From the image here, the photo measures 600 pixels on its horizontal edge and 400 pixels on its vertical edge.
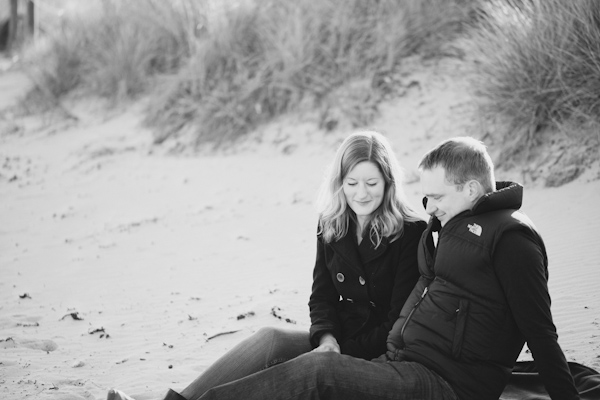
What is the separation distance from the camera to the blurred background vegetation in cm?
645

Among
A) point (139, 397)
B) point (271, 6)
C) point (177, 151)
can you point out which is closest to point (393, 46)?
point (271, 6)

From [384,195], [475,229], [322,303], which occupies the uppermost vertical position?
[384,195]

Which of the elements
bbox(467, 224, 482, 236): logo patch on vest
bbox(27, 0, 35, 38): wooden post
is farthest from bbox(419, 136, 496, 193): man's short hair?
bbox(27, 0, 35, 38): wooden post

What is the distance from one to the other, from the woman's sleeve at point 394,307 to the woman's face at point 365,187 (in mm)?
241

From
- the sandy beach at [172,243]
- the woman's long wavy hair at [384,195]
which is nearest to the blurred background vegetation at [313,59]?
the sandy beach at [172,243]

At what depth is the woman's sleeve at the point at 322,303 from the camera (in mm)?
2947

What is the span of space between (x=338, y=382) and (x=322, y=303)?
0.73 metres

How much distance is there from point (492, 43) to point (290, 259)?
359 centimetres

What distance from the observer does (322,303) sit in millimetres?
3090

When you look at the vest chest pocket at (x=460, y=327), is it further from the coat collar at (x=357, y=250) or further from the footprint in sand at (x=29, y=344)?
the footprint in sand at (x=29, y=344)

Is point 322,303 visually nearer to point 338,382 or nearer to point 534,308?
point 338,382

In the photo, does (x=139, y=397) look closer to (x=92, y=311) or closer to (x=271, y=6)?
(x=92, y=311)

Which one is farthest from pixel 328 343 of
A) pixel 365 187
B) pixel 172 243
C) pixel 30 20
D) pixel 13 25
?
pixel 13 25

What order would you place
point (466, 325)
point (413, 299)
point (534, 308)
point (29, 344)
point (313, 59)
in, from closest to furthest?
1. point (534, 308)
2. point (466, 325)
3. point (413, 299)
4. point (29, 344)
5. point (313, 59)
